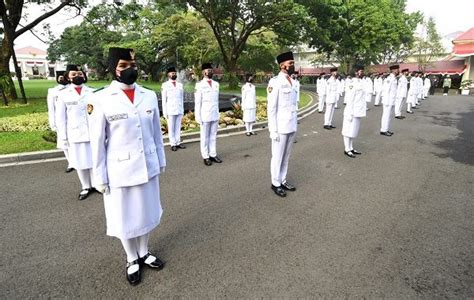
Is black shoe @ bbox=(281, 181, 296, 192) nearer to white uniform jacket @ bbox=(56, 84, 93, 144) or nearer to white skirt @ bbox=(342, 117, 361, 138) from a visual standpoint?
white skirt @ bbox=(342, 117, 361, 138)

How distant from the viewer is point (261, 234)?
360cm

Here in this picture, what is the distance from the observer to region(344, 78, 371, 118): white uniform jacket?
700cm

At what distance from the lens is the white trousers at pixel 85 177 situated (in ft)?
15.5

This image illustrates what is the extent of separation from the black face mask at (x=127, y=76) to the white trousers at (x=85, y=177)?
2.72m

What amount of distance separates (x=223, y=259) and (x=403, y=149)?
655 centimetres

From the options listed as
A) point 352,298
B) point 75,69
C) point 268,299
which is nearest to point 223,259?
point 268,299

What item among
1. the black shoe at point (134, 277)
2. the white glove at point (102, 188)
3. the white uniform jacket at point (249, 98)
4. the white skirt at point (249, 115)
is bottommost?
the black shoe at point (134, 277)

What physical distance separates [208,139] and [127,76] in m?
4.06

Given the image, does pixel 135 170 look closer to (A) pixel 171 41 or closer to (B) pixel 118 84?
(B) pixel 118 84

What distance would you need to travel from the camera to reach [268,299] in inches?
101

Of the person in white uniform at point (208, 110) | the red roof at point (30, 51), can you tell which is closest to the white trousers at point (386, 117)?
the person in white uniform at point (208, 110)

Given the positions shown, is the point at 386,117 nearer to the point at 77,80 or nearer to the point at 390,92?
the point at 390,92

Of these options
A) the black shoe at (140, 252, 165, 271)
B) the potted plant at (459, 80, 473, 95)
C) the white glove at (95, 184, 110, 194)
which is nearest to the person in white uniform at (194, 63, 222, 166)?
the black shoe at (140, 252, 165, 271)

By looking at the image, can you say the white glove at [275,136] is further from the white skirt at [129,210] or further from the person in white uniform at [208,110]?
the white skirt at [129,210]
